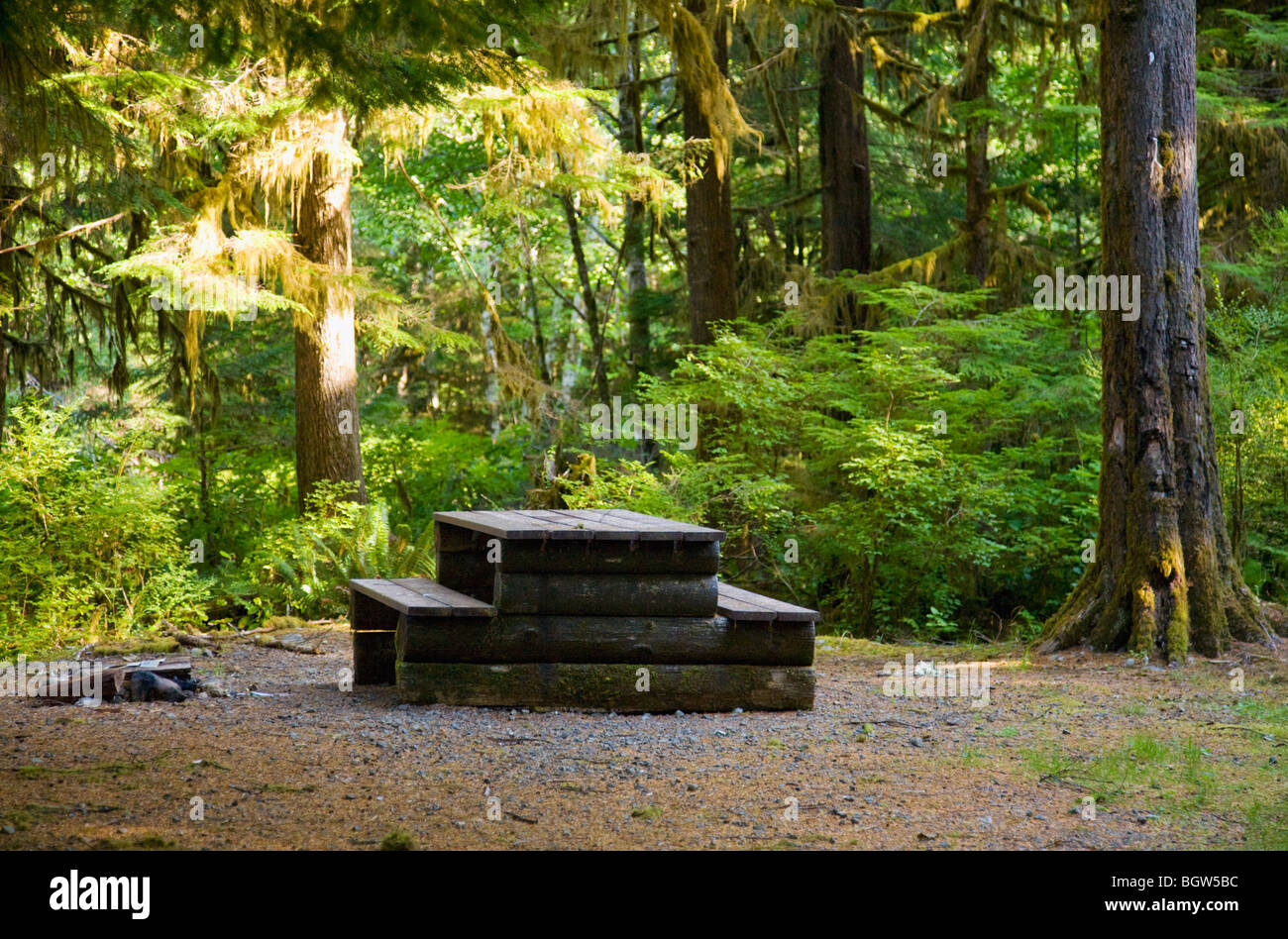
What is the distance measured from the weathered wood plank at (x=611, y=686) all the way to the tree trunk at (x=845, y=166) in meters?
11.0

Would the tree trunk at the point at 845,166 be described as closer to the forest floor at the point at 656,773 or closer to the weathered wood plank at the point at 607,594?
the forest floor at the point at 656,773

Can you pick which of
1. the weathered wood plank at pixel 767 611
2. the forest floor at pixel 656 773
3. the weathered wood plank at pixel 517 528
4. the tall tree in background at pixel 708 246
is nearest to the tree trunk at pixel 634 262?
the tall tree in background at pixel 708 246

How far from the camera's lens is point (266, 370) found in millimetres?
16391

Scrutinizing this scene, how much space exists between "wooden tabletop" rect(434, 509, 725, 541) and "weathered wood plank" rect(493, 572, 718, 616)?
256 mm

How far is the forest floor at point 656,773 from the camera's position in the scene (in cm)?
423

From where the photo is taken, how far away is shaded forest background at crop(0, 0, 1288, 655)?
9.15 meters

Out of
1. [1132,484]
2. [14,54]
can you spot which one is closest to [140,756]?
[14,54]

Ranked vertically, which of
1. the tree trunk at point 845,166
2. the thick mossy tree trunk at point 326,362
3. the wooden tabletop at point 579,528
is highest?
the tree trunk at point 845,166

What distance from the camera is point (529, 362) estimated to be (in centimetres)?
1403

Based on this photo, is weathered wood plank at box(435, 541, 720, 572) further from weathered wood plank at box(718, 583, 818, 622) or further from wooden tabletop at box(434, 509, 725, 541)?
weathered wood plank at box(718, 583, 818, 622)

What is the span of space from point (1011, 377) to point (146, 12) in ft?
34.2

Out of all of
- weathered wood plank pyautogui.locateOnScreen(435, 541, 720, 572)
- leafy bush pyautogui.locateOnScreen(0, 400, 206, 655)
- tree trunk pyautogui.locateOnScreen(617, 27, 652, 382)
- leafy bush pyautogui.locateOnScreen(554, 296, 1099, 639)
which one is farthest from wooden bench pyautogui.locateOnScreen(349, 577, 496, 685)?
tree trunk pyautogui.locateOnScreen(617, 27, 652, 382)

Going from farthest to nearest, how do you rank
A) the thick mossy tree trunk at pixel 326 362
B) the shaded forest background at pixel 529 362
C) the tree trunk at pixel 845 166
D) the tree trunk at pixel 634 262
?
the tree trunk at pixel 634 262
the tree trunk at pixel 845 166
the thick mossy tree trunk at pixel 326 362
the shaded forest background at pixel 529 362

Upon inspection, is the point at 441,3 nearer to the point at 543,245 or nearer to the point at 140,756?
the point at 140,756
